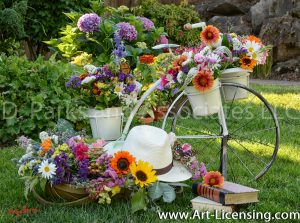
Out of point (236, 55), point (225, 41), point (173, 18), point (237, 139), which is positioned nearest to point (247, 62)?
point (236, 55)

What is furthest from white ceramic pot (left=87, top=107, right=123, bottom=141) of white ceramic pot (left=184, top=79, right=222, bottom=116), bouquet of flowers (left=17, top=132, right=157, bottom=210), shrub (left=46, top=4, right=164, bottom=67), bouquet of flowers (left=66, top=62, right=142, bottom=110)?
shrub (left=46, top=4, right=164, bottom=67)

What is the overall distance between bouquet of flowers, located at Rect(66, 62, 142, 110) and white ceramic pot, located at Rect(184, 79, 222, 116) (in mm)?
514

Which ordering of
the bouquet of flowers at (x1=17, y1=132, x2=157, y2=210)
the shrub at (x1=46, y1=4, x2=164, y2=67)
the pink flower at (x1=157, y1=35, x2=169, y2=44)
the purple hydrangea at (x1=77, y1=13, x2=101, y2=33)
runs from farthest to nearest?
the pink flower at (x1=157, y1=35, x2=169, y2=44), the shrub at (x1=46, y1=4, x2=164, y2=67), the purple hydrangea at (x1=77, y1=13, x2=101, y2=33), the bouquet of flowers at (x1=17, y1=132, x2=157, y2=210)

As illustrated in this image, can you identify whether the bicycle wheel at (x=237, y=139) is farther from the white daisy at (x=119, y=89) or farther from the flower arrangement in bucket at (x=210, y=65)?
the white daisy at (x=119, y=89)

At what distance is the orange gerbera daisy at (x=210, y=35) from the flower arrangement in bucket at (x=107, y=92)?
0.65 metres

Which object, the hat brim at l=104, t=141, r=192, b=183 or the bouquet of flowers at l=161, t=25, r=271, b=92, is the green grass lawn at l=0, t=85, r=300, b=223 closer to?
the hat brim at l=104, t=141, r=192, b=183

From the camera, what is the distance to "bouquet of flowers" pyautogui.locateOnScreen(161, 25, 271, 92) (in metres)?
3.44

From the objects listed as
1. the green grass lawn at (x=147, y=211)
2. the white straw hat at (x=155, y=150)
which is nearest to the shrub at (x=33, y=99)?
the green grass lawn at (x=147, y=211)

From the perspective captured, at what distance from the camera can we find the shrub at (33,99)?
5.13 metres

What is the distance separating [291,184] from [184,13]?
734cm

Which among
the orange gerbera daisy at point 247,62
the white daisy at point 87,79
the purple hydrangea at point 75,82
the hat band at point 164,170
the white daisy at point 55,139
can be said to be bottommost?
the hat band at point 164,170

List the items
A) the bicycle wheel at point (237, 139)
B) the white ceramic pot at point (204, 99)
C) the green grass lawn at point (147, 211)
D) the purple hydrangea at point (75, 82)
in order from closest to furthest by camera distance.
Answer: the green grass lawn at point (147, 211)
the white ceramic pot at point (204, 99)
the bicycle wheel at point (237, 139)
the purple hydrangea at point (75, 82)

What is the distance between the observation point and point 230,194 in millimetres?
3234

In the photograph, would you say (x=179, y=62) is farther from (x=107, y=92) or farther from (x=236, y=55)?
(x=107, y=92)
